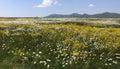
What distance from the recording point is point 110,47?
2045 cm

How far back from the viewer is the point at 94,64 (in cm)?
1683

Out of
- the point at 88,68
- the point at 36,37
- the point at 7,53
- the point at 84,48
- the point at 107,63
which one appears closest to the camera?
the point at 88,68

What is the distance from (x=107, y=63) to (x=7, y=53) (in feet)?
18.7

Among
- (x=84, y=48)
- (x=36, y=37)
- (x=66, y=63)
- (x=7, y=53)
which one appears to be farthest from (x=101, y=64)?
(x=36, y=37)

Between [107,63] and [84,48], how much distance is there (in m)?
3.02

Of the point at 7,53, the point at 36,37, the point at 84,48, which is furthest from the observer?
the point at 36,37

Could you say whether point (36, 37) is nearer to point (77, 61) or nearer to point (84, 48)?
point (84, 48)

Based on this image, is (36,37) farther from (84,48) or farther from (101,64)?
(101,64)

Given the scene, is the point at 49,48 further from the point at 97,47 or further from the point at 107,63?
the point at 107,63

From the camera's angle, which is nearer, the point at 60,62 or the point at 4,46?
the point at 60,62

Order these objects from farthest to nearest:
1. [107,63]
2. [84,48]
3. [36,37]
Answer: [36,37], [84,48], [107,63]

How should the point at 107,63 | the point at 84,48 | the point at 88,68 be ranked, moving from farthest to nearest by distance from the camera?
the point at 84,48 < the point at 107,63 < the point at 88,68

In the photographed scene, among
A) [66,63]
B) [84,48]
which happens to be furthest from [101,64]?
[84,48]

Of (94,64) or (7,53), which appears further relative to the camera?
(7,53)
